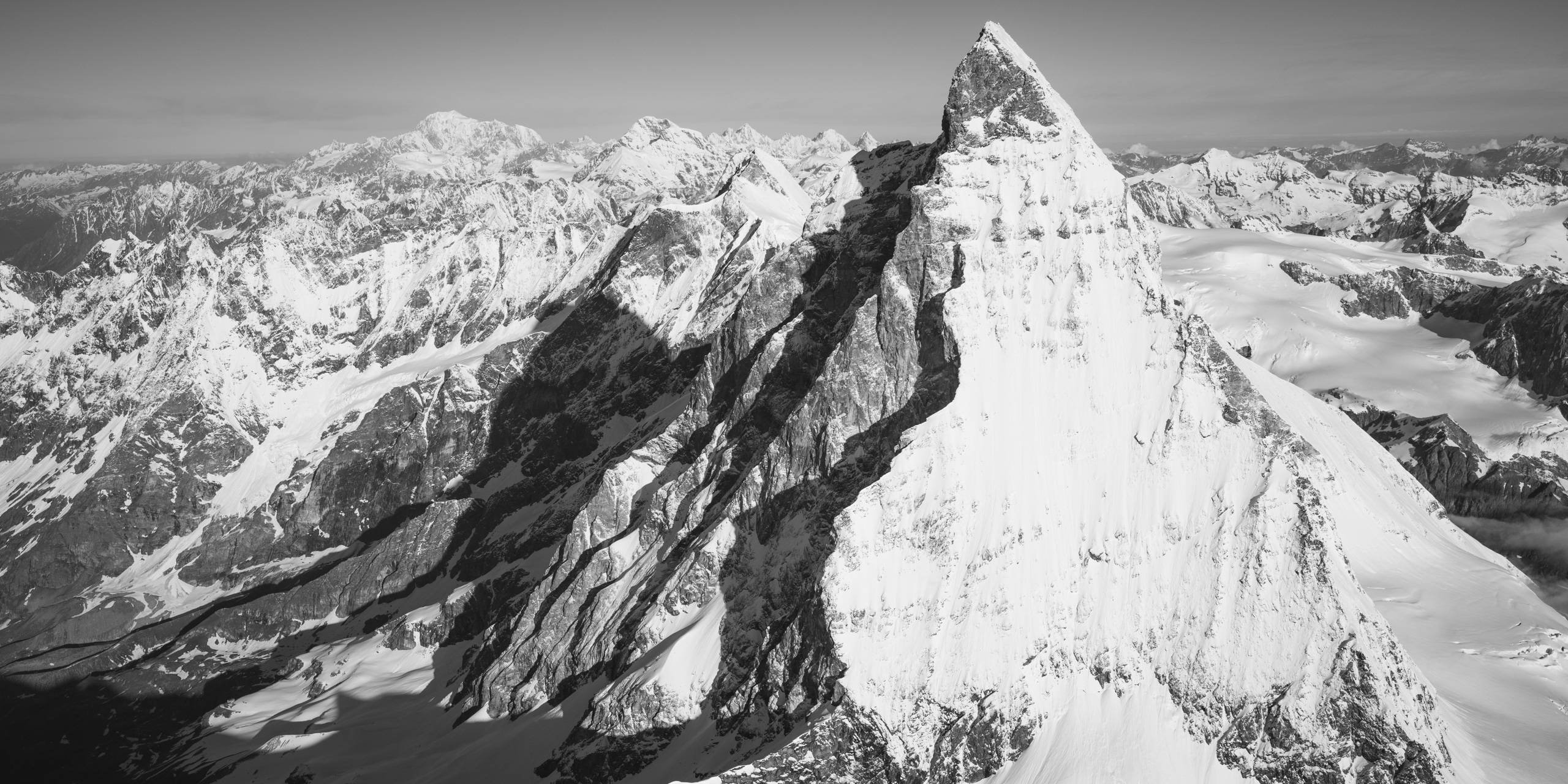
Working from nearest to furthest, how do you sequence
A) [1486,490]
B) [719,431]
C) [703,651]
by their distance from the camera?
[703,651] < [719,431] < [1486,490]

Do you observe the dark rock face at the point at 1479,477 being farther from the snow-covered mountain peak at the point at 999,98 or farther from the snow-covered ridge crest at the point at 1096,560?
the snow-covered mountain peak at the point at 999,98

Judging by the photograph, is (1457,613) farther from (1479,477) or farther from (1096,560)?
(1479,477)

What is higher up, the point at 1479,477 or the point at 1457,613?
the point at 1457,613

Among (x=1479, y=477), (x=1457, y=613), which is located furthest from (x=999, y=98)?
(x=1479, y=477)

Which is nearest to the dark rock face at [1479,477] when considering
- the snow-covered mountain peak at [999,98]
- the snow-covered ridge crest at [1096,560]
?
the snow-covered ridge crest at [1096,560]

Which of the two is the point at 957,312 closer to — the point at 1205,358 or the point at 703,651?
the point at 1205,358

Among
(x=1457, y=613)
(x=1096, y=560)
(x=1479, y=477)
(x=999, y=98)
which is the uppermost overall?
(x=999, y=98)

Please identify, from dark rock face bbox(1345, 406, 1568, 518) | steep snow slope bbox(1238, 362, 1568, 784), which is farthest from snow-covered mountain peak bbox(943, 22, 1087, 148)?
dark rock face bbox(1345, 406, 1568, 518)

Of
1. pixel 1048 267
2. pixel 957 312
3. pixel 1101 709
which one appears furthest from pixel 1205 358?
pixel 1101 709

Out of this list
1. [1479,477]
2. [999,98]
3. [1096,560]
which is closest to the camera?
[1096,560]

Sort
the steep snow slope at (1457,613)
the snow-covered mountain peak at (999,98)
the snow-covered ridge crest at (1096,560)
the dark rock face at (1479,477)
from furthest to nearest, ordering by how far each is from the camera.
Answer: the dark rock face at (1479,477) → the snow-covered mountain peak at (999,98) → the steep snow slope at (1457,613) → the snow-covered ridge crest at (1096,560)

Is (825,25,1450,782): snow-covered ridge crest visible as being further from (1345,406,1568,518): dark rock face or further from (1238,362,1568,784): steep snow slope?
(1345,406,1568,518): dark rock face
